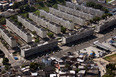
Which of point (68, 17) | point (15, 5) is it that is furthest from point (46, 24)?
point (15, 5)

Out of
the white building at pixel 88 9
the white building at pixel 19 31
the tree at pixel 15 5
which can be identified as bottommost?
the white building at pixel 19 31

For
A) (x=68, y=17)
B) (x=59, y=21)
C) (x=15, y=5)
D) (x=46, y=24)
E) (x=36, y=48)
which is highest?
(x=15, y=5)

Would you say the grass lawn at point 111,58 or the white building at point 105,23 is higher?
the white building at point 105,23

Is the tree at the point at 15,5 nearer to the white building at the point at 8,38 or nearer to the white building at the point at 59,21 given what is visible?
the white building at the point at 59,21

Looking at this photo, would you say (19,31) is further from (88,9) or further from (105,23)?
(88,9)

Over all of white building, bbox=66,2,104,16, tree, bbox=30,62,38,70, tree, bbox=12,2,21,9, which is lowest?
tree, bbox=30,62,38,70

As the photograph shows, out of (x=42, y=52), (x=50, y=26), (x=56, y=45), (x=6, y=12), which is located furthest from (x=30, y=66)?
(x=6, y=12)

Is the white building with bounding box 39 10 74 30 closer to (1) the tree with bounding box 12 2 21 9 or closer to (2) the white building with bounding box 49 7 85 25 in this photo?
(2) the white building with bounding box 49 7 85 25

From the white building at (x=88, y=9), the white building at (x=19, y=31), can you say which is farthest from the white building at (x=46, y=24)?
the white building at (x=88, y=9)

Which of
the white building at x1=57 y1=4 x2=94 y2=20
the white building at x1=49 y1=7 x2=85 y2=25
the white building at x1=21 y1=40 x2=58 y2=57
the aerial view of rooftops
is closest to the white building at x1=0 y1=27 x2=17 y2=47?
Result: the aerial view of rooftops
